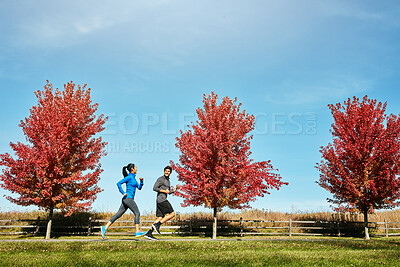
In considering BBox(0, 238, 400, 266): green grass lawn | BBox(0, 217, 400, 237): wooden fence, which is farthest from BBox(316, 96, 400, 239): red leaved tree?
BBox(0, 238, 400, 266): green grass lawn

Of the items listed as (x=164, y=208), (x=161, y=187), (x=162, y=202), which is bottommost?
(x=164, y=208)

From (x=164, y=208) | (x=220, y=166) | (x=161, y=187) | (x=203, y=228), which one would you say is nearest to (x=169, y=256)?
(x=164, y=208)

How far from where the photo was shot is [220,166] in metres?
19.9

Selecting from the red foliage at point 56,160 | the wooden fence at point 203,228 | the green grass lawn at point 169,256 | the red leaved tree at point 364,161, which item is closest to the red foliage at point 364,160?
the red leaved tree at point 364,161

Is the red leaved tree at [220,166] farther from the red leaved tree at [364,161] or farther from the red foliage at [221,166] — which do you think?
the red leaved tree at [364,161]

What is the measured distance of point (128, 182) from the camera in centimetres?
1224

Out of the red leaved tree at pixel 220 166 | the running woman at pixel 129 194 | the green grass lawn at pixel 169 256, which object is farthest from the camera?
the red leaved tree at pixel 220 166

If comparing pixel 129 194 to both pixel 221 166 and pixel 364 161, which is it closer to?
pixel 221 166

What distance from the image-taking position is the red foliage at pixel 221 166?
786 inches

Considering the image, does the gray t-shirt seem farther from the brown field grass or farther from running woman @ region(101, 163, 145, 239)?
the brown field grass

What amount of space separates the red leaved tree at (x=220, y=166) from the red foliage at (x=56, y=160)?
5755 millimetres

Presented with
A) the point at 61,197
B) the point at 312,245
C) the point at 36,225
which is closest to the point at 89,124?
the point at 61,197

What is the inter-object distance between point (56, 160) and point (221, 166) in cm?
983

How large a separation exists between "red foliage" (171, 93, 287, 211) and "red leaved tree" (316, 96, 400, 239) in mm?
5161
